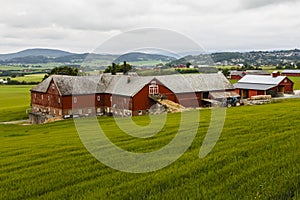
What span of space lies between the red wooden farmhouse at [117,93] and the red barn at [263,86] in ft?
30.8

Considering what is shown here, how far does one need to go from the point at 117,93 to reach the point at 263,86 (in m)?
28.5

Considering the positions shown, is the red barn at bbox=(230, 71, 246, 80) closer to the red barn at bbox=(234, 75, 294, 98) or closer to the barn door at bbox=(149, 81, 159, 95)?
the red barn at bbox=(234, 75, 294, 98)

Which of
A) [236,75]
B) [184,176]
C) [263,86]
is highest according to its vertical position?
[236,75]

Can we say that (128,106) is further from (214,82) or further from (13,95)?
(13,95)

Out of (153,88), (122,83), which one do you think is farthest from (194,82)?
(122,83)

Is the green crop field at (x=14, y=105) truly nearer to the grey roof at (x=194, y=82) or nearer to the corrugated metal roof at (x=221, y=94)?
the grey roof at (x=194, y=82)

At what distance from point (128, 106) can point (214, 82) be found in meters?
16.2

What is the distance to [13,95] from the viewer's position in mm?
96062

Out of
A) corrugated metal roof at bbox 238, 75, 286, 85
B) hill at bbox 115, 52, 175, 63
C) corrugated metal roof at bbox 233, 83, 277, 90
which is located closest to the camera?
hill at bbox 115, 52, 175, 63

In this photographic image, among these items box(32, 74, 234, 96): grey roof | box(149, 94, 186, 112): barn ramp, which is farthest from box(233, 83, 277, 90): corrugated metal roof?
box(149, 94, 186, 112): barn ramp

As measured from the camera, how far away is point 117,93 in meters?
54.0

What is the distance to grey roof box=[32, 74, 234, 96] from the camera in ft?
173

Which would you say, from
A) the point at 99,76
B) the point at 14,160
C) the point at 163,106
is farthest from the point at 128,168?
the point at 99,76

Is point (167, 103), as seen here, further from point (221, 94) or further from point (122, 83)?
point (221, 94)
